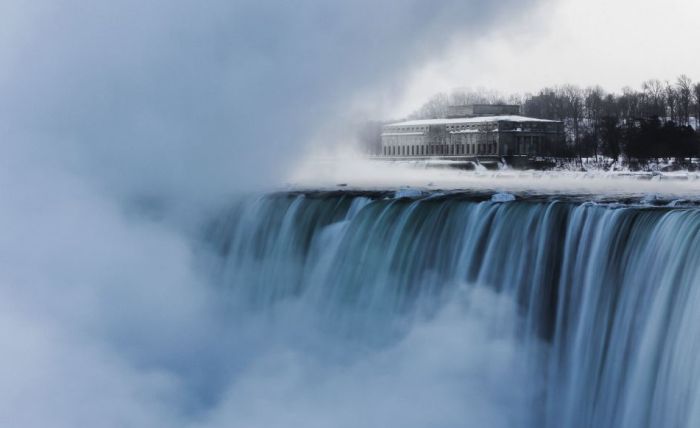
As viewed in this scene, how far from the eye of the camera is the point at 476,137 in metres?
63.4

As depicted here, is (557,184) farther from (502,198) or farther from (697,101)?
(697,101)

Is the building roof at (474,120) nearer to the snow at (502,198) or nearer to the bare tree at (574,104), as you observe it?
the bare tree at (574,104)

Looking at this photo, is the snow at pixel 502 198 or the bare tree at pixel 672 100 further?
the bare tree at pixel 672 100

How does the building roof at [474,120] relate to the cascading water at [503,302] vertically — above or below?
above

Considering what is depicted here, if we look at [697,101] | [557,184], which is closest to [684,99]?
[697,101]

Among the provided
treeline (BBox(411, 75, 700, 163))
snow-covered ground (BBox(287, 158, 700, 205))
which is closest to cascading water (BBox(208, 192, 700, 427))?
snow-covered ground (BBox(287, 158, 700, 205))

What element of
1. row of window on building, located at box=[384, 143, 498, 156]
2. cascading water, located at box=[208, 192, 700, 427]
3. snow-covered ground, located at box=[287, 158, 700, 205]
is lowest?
cascading water, located at box=[208, 192, 700, 427]

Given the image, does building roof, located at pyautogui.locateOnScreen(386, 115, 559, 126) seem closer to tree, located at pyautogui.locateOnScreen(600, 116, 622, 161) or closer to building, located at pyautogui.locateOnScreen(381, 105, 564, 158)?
building, located at pyautogui.locateOnScreen(381, 105, 564, 158)

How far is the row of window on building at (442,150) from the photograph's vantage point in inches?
2310

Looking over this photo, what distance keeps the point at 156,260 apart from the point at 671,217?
36.3 ft

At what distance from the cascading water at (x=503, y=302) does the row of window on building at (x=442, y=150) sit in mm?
37563

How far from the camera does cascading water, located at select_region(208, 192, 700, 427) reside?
12.7m

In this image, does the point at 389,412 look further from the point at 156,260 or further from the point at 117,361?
the point at 156,260

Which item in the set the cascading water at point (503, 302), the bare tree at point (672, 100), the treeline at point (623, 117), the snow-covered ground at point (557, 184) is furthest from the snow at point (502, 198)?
the bare tree at point (672, 100)
